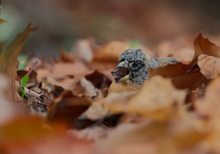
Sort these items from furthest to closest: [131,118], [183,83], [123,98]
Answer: [183,83] < [123,98] < [131,118]

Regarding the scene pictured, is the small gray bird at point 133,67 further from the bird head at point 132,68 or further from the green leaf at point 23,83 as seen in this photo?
the green leaf at point 23,83

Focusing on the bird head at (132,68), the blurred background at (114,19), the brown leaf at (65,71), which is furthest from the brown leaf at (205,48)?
the blurred background at (114,19)

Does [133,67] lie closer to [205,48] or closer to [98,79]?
[205,48]

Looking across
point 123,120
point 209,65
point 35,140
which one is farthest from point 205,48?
point 35,140

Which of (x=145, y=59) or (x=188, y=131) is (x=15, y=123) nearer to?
(x=188, y=131)

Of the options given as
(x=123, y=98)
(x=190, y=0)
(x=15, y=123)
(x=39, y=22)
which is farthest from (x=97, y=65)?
(x=190, y=0)

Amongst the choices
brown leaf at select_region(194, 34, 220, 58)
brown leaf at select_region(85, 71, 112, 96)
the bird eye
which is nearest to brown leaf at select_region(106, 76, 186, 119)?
the bird eye
